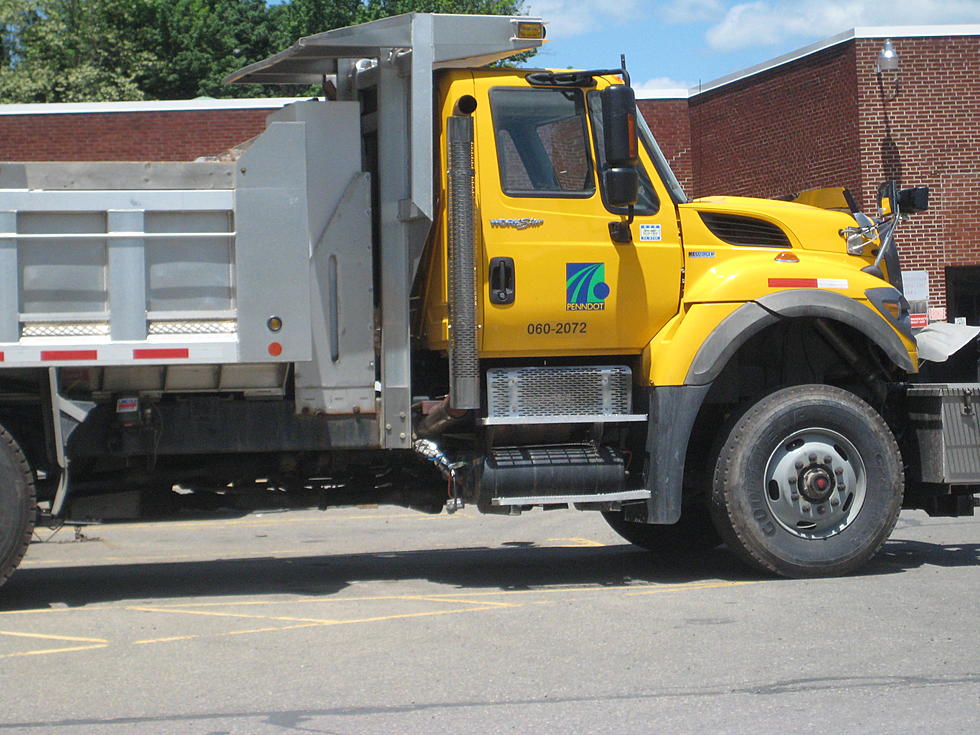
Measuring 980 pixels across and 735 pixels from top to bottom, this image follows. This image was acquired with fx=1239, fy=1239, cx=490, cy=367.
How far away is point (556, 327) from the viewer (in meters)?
7.48

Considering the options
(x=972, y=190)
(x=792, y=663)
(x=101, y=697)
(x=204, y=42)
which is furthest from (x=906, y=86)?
(x=204, y=42)

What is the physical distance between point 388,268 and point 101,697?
3.09m

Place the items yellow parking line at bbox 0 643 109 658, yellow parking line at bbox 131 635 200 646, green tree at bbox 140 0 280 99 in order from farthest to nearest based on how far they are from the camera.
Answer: green tree at bbox 140 0 280 99 → yellow parking line at bbox 131 635 200 646 → yellow parking line at bbox 0 643 109 658

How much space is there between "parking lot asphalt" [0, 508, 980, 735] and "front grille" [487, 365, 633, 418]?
114cm

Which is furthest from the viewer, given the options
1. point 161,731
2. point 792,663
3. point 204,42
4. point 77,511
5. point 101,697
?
point 204,42

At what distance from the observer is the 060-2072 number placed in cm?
745

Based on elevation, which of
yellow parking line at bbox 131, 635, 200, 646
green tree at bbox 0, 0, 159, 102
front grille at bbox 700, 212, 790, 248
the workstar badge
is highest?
green tree at bbox 0, 0, 159, 102

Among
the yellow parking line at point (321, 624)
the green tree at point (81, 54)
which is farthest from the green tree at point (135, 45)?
the yellow parking line at point (321, 624)

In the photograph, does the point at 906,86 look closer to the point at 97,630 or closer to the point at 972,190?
the point at 972,190

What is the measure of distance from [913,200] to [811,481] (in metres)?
1.94

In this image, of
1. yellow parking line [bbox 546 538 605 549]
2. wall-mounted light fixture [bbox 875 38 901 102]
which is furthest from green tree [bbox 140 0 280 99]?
yellow parking line [bbox 546 538 605 549]

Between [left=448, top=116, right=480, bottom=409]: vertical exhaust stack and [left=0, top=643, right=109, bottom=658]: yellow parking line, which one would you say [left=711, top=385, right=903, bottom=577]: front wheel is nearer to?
[left=448, top=116, right=480, bottom=409]: vertical exhaust stack

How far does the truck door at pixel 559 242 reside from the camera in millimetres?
7375

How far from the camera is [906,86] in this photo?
20.4 m
